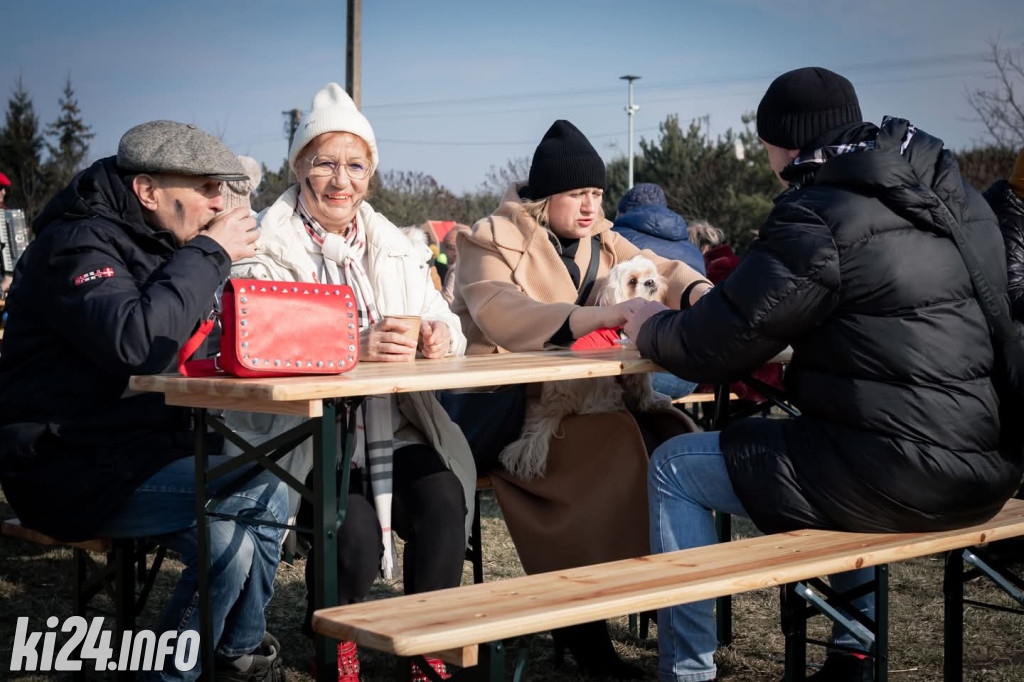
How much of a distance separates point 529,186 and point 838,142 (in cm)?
155

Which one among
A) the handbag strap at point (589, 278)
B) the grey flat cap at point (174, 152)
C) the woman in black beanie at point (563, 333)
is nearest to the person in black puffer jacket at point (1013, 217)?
the woman in black beanie at point (563, 333)

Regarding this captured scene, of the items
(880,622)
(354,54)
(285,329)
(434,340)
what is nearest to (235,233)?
(285,329)

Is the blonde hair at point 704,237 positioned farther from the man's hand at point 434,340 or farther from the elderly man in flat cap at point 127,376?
the elderly man in flat cap at point 127,376

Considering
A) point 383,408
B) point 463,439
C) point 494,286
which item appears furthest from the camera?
point 494,286

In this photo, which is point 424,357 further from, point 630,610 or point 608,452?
point 630,610

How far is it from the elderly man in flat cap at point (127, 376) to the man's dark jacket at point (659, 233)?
3442 mm

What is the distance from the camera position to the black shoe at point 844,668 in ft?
10.4

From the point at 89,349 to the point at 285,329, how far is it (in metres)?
0.63

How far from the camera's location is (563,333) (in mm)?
3621

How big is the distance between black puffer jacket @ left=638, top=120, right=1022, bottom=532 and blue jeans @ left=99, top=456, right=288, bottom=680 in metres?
1.29

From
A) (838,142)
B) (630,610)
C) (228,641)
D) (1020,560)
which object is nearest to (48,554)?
(228,641)

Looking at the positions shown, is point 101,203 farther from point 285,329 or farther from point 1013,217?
point 1013,217

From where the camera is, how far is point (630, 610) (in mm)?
2205

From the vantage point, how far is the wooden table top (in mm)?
2357
